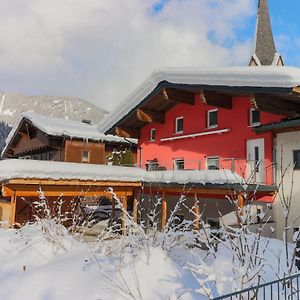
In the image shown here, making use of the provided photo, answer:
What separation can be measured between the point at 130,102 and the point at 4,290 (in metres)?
13.4

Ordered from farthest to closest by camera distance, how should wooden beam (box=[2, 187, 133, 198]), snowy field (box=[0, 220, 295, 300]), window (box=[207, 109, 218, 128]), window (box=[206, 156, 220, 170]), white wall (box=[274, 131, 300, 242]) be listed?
1. window (box=[207, 109, 218, 128])
2. window (box=[206, 156, 220, 170])
3. wooden beam (box=[2, 187, 133, 198])
4. white wall (box=[274, 131, 300, 242])
5. snowy field (box=[0, 220, 295, 300])

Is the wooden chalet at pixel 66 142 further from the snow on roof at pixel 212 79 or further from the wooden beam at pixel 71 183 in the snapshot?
the wooden beam at pixel 71 183

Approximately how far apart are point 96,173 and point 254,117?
7.25 m

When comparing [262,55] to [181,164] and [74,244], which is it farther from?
[74,244]

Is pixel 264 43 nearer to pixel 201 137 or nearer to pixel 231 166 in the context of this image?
pixel 201 137

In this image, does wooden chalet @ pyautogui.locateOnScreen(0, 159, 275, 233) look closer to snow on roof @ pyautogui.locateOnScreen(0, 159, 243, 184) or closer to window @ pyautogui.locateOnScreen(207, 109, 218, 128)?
snow on roof @ pyautogui.locateOnScreen(0, 159, 243, 184)

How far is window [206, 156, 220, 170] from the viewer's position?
1692 cm

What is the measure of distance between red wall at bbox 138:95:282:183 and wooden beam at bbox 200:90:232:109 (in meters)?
0.30

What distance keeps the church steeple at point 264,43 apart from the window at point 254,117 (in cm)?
2398

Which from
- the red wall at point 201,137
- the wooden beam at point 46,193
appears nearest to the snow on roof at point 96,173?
the wooden beam at point 46,193

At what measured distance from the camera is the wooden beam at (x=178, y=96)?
55.7 ft

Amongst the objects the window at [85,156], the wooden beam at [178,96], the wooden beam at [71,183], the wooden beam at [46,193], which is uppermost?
the wooden beam at [178,96]

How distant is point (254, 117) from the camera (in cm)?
1538

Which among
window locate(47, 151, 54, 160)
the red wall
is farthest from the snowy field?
window locate(47, 151, 54, 160)
